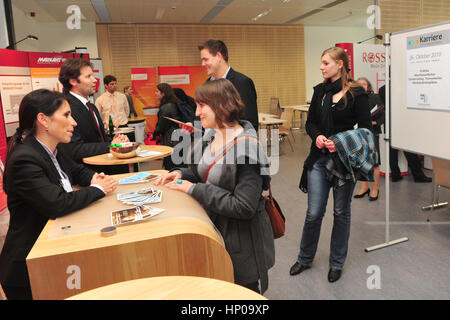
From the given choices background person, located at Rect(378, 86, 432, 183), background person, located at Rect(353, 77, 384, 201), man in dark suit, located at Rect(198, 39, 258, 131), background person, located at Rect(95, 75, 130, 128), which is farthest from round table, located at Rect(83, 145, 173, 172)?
background person, located at Rect(95, 75, 130, 128)

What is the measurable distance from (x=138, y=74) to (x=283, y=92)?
5.18 meters

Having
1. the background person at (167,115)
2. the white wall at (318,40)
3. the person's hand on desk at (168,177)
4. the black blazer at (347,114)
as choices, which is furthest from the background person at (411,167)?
the white wall at (318,40)

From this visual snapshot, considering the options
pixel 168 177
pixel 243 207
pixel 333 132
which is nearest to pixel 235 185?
pixel 243 207

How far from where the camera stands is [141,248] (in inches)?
53.0

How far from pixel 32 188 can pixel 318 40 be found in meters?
12.6

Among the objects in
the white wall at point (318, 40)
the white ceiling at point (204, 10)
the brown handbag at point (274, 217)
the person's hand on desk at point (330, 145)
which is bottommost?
the brown handbag at point (274, 217)

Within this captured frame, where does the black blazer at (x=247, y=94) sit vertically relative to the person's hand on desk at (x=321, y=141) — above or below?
above

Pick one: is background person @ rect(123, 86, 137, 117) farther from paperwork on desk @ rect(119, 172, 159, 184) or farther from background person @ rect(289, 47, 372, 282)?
paperwork on desk @ rect(119, 172, 159, 184)

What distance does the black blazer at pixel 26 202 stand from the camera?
158 cm

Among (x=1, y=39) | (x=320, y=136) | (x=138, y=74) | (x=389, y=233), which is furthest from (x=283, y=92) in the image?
(x=320, y=136)

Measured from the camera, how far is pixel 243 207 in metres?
1.54

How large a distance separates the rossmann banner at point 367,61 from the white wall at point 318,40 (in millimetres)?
7172

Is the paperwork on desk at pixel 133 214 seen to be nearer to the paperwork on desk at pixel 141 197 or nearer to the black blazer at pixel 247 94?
the paperwork on desk at pixel 141 197

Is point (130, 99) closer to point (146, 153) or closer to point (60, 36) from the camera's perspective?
point (60, 36)
